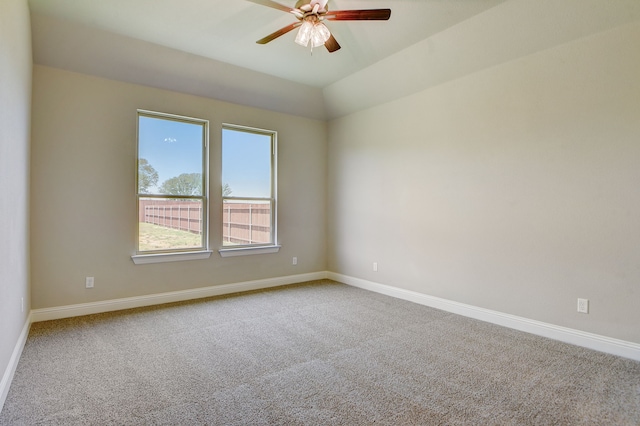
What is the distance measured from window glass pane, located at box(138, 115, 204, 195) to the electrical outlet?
418cm

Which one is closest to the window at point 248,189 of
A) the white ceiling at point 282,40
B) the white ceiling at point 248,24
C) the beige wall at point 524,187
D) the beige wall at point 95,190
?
the beige wall at point 95,190

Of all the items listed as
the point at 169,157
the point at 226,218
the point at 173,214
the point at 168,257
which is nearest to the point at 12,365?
the point at 168,257

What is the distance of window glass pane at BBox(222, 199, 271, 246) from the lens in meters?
4.56

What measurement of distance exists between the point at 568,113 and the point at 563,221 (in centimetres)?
94

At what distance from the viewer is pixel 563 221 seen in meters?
2.94

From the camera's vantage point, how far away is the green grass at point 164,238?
394 centimetres

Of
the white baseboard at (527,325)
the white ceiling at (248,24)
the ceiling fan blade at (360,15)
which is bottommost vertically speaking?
the white baseboard at (527,325)

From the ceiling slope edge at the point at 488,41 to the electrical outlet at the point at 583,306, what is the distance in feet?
7.30

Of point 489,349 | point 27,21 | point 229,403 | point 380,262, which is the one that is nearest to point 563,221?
point 489,349

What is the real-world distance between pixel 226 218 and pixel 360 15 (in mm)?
3048

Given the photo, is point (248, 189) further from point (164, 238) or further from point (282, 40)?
point (282, 40)

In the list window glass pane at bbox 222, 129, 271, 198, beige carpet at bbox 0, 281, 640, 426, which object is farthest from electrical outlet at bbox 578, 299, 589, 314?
window glass pane at bbox 222, 129, 271, 198

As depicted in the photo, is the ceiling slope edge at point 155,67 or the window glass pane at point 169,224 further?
the window glass pane at point 169,224

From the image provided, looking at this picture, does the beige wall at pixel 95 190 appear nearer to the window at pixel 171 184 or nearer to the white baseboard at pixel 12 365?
the window at pixel 171 184
